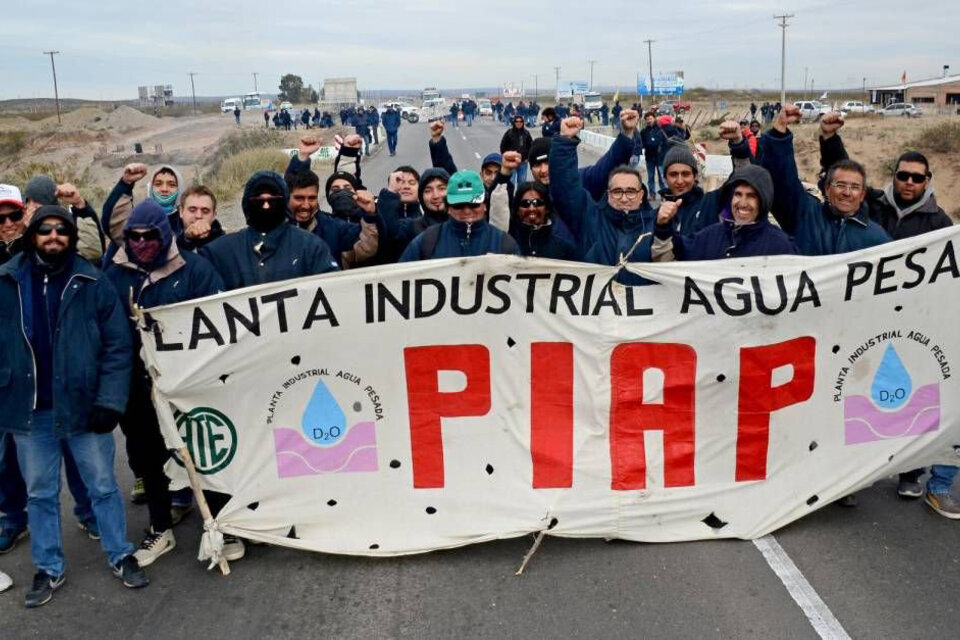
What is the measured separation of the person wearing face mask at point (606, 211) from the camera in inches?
206

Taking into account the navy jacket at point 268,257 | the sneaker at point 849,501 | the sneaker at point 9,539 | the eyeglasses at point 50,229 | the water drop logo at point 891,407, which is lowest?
the sneaker at point 849,501

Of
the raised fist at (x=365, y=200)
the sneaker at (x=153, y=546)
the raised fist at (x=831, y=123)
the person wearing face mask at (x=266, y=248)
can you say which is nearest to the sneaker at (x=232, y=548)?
the sneaker at (x=153, y=546)

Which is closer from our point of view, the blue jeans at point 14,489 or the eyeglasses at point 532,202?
the blue jeans at point 14,489

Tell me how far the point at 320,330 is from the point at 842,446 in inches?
121

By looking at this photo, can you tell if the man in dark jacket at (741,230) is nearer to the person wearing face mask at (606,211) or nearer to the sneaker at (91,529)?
the person wearing face mask at (606,211)

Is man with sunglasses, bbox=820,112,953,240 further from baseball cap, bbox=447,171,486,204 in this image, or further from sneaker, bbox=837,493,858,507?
baseball cap, bbox=447,171,486,204

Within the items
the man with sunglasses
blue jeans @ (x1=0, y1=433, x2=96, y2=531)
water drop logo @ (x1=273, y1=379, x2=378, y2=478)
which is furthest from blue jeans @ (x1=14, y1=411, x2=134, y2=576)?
the man with sunglasses

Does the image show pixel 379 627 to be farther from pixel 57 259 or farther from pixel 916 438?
pixel 916 438

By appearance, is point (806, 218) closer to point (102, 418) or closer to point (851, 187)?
point (851, 187)

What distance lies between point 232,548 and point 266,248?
5.60 ft

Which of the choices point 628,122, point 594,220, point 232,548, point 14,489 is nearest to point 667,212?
point 594,220

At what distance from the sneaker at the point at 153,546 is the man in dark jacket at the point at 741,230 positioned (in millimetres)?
3269

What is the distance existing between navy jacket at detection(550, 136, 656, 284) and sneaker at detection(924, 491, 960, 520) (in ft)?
7.24

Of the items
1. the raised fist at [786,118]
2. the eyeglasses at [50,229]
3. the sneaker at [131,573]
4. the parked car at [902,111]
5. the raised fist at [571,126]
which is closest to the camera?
the eyeglasses at [50,229]
